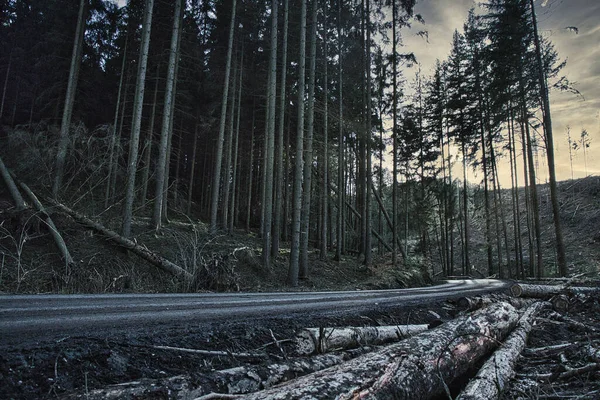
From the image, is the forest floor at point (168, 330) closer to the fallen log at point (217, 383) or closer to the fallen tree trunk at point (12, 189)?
the fallen log at point (217, 383)

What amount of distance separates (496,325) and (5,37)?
128 ft

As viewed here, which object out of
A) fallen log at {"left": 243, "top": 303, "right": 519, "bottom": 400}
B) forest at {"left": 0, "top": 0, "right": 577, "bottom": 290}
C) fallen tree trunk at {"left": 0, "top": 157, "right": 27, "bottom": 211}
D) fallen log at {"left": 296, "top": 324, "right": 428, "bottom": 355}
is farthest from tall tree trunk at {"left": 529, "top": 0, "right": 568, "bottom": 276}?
fallen tree trunk at {"left": 0, "top": 157, "right": 27, "bottom": 211}

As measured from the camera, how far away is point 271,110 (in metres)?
14.8

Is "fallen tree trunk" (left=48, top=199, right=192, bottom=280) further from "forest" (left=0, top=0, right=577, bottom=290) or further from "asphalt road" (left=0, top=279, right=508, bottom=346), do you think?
"asphalt road" (left=0, top=279, right=508, bottom=346)

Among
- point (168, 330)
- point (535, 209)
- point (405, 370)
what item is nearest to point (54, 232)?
point (168, 330)

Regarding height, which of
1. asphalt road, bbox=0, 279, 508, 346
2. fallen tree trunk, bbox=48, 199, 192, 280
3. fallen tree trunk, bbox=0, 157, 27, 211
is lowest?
asphalt road, bbox=0, 279, 508, 346

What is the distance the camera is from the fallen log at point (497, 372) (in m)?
2.68

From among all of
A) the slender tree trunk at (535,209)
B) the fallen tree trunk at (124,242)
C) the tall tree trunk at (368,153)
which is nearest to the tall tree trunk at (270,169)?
the fallen tree trunk at (124,242)

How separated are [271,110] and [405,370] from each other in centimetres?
1337

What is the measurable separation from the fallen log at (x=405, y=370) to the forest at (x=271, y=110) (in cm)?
777

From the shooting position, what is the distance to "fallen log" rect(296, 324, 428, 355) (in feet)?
12.1

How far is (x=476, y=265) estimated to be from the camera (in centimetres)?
3581

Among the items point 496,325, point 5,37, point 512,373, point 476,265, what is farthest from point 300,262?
point 5,37

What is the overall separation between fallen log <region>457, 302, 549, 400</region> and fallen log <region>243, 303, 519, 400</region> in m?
0.20
